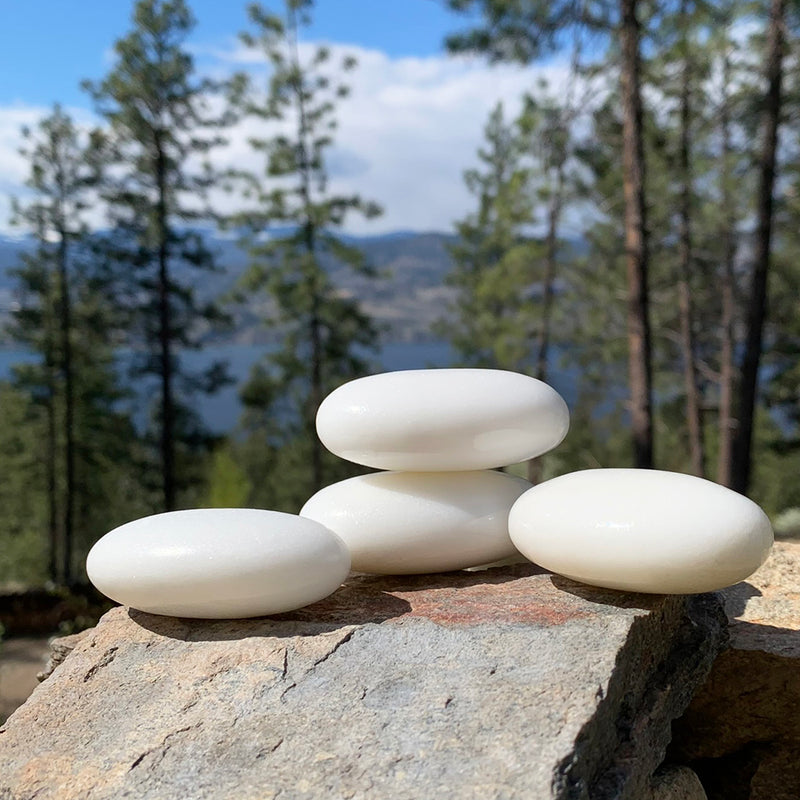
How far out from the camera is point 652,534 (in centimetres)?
201

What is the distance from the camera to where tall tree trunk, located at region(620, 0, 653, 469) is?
21.8 feet

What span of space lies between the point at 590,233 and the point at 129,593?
14550 mm

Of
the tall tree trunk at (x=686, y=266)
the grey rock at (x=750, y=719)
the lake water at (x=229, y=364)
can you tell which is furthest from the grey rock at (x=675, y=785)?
the lake water at (x=229, y=364)

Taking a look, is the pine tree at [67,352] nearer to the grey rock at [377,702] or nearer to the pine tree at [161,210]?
the pine tree at [161,210]

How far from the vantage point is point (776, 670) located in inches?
101

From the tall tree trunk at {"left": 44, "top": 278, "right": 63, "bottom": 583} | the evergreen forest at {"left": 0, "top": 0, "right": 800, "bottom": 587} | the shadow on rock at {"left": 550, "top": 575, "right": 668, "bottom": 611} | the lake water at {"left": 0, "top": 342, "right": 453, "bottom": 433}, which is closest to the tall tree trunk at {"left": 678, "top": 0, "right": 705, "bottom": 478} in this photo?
the evergreen forest at {"left": 0, "top": 0, "right": 800, "bottom": 587}

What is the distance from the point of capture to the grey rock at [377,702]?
1.57 m

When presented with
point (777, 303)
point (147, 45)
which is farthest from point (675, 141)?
point (147, 45)

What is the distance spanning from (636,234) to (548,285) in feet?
28.2

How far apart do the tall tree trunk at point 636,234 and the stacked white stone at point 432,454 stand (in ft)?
14.9

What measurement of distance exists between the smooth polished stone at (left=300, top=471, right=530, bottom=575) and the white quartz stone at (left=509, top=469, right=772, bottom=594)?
31 centimetres

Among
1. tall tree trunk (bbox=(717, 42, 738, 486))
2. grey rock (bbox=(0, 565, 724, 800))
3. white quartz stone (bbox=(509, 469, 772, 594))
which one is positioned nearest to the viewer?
grey rock (bbox=(0, 565, 724, 800))

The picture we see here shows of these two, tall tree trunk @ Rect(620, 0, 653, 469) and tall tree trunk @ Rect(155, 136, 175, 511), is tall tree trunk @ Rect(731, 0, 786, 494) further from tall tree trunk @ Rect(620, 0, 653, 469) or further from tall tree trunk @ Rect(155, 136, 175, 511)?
tall tree trunk @ Rect(155, 136, 175, 511)

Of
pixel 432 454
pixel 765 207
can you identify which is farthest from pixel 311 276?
pixel 432 454
